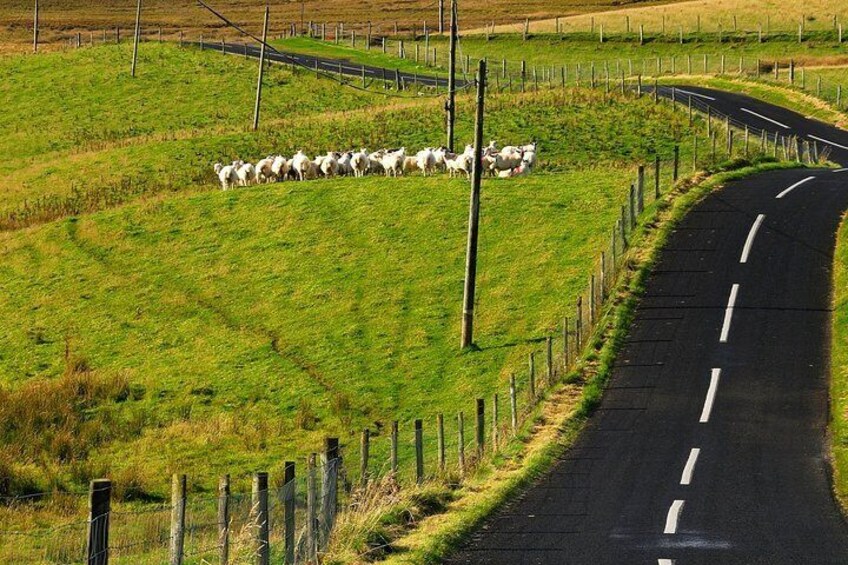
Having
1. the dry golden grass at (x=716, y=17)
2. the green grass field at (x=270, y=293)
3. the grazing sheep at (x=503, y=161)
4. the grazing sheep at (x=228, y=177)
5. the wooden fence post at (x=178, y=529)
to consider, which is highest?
the dry golden grass at (x=716, y=17)

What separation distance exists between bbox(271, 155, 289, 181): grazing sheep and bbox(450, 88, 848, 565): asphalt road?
1844cm

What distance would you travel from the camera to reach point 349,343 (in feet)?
137

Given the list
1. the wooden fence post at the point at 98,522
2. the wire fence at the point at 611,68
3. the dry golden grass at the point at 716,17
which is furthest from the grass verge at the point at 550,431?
the dry golden grass at the point at 716,17

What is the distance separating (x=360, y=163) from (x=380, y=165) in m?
0.86

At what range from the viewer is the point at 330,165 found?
61.4 metres

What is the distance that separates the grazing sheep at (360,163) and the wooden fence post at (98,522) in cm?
4643

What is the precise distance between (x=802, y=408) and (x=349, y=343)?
14246mm

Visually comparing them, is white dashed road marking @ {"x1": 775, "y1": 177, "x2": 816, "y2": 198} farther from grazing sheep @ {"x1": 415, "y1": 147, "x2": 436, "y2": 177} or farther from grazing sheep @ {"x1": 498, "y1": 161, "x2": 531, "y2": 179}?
grazing sheep @ {"x1": 415, "y1": 147, "x2": 436, "y2": 177}

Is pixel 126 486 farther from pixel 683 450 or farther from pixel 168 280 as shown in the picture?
pixel 168 280

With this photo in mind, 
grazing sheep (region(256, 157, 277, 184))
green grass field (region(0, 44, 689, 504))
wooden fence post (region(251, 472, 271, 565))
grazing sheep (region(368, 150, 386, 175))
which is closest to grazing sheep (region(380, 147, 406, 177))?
grazing sheep (region(368, 150, 386, 175))

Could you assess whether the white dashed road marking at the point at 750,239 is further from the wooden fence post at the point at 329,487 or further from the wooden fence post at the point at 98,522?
the wooden fence post at the point at 98,522

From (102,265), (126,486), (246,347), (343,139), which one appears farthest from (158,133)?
(126,486)

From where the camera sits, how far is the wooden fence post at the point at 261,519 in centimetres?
1770

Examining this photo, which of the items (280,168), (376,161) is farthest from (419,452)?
(280,168)
